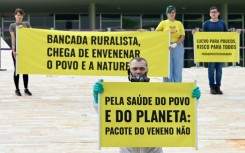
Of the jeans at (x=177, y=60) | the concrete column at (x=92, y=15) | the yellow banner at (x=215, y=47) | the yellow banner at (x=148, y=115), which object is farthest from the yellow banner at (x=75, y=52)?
the concrete column at (x=92, y=15)

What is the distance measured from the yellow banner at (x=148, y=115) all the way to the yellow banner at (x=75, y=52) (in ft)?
16.6

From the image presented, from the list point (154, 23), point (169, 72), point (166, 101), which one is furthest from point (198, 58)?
point (154, 23)

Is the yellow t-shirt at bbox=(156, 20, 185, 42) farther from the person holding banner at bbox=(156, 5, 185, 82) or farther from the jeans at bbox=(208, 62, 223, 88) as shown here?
the jeans at bbox=(208, 62, 223, 88)

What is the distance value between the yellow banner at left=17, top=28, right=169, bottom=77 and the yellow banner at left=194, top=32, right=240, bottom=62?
300 centimetres

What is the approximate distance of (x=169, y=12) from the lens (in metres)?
10.0

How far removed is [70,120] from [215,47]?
5.81 metres

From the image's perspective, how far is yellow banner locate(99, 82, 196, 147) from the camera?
16.2 ft

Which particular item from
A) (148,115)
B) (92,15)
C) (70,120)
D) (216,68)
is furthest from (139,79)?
(92,15)

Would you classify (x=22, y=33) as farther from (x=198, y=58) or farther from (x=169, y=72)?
(x=198, y=58)

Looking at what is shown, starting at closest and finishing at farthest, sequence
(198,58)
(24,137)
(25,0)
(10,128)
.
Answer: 1. (24,137)
2. (10,128)
3. (198,58)
4. (25,0)

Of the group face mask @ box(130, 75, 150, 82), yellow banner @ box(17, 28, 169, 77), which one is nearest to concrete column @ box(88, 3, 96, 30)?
yellow banner @ box(17, 28, 169, 77)

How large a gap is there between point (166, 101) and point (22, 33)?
567 centimetres

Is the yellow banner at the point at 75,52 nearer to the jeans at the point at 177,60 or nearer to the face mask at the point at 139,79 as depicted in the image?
the jeans at the point at 177,60

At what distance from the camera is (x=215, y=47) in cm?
1324
